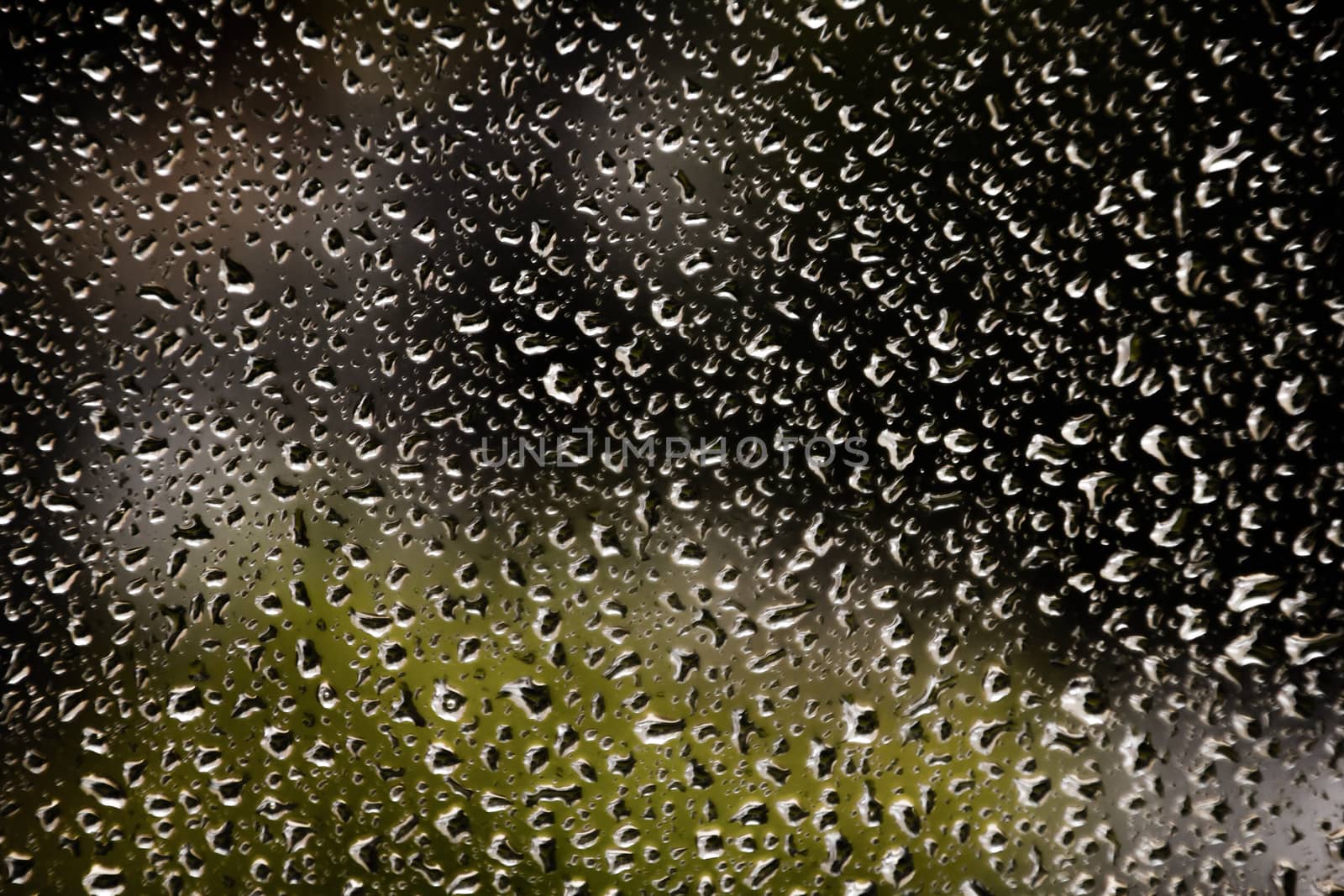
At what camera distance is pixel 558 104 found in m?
0.47

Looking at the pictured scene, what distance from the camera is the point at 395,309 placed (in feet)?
1.52

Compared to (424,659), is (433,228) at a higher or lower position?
higher

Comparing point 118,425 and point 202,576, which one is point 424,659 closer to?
point 202,576

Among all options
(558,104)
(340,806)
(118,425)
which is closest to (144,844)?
(340,806)

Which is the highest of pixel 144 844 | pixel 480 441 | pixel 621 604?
pixel 480 441

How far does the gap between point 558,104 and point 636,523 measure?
273 millimetres

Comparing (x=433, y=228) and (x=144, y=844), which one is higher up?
(x=433, y=228)

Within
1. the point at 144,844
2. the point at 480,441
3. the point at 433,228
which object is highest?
the point at 433,228

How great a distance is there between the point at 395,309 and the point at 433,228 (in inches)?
2.2

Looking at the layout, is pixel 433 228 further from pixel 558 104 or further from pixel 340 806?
pixel 340 806

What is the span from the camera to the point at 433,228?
0.47 metres

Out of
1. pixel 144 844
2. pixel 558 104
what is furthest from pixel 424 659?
pixel 558 104

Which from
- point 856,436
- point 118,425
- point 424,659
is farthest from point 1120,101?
point 118,425

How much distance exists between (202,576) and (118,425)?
11cm
